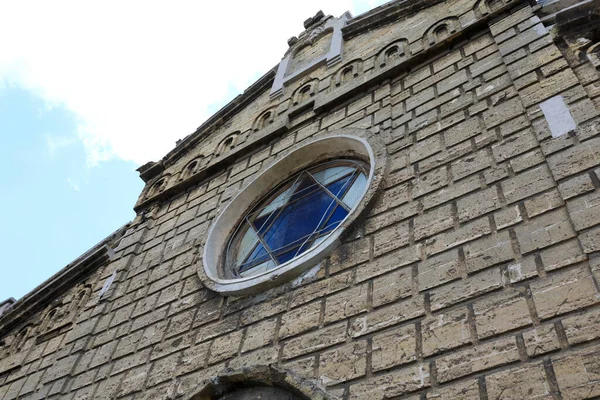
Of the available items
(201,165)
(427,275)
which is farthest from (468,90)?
(201,165)

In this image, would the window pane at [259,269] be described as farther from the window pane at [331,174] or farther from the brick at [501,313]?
the brick at [501,313]

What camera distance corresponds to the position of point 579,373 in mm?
2432

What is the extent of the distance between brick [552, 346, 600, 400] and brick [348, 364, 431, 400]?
25.4 inches

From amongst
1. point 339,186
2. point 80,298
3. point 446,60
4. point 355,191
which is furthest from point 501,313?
point 80,298

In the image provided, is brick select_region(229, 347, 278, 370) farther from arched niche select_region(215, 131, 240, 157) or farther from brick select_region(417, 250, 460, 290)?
arched niche select_region(215, 131, 240, 157)

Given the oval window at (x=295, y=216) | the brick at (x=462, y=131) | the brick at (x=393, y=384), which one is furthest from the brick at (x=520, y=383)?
the oval window at (x=295, y=216)

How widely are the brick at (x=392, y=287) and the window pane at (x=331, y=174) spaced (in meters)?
1.79

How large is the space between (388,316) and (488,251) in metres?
0.70

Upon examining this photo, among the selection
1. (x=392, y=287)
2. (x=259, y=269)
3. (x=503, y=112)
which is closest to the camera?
(x=392, y=287)

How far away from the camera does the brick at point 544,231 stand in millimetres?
3043

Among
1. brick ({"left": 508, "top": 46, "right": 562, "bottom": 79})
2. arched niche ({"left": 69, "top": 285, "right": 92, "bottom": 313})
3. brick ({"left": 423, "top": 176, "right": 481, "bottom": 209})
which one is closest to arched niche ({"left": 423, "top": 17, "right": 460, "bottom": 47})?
brick ({"left": 508, "top": 46, "right": 562, "bottom": 79})

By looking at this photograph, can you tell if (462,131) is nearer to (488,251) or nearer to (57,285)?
(488,251)

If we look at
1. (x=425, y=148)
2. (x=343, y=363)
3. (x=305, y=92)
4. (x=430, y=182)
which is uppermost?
(x=305, y=92)

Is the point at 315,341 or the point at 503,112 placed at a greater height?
the point at 503,112
